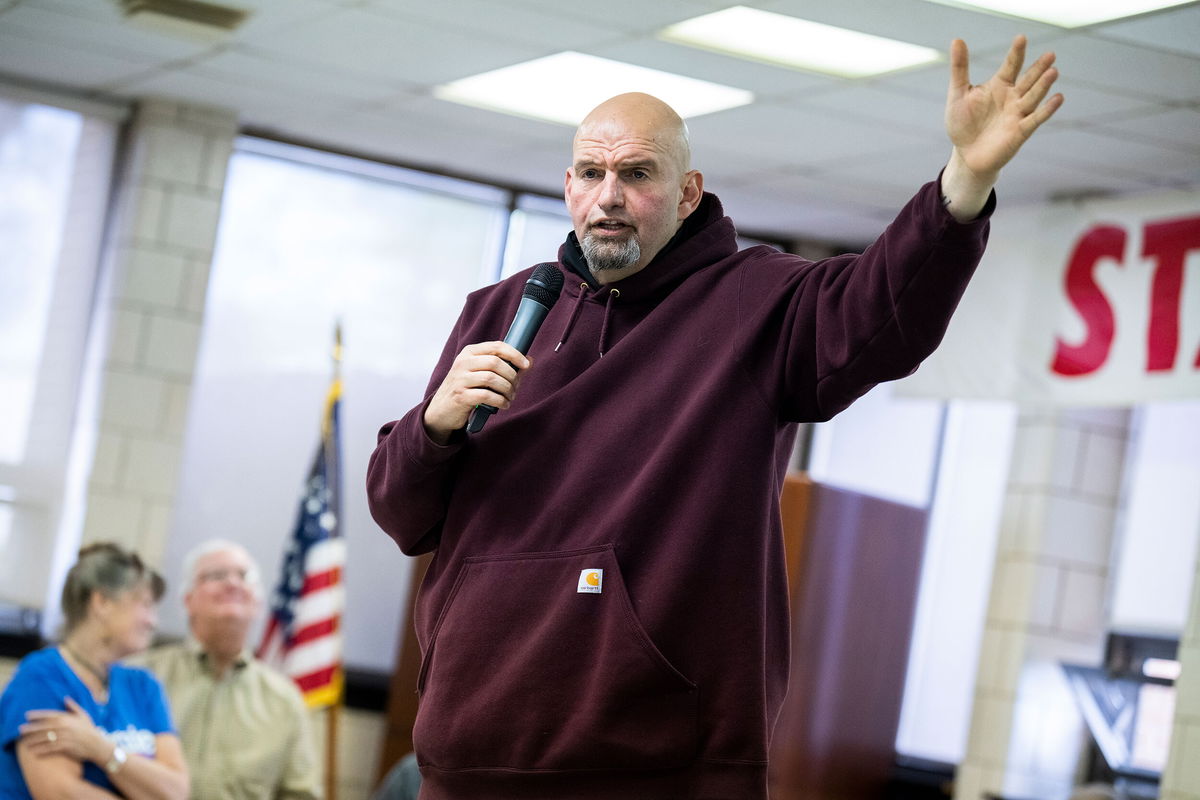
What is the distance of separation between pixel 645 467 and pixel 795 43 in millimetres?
3001

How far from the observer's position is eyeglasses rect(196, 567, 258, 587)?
5.07 metres

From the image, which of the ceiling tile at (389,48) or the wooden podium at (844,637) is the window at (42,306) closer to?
the ceiling tile at (389,48)

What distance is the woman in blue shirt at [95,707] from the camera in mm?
3422

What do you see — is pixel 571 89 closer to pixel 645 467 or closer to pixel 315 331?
pixel 315 331

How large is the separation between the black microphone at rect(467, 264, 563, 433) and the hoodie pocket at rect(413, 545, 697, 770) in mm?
204

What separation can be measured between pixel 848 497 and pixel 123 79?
3133mm

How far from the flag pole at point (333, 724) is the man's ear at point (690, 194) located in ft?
13.6

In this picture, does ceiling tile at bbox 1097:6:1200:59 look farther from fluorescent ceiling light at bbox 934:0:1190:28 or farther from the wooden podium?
the wooden podium

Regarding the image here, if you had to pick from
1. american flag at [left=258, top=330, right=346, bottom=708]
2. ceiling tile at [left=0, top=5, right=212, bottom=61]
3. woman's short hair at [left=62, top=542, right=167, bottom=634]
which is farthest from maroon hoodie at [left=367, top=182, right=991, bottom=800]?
american flag at [left=258, top=330, right=346, bottom=708]

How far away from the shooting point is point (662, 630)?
61.1 inches

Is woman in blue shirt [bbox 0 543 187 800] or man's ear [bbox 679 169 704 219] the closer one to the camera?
man's ear [bbox 679 169 704 219]

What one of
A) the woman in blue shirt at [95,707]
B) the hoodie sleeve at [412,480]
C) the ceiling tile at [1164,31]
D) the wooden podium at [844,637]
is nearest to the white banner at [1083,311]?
the wooden podium at [844,637]

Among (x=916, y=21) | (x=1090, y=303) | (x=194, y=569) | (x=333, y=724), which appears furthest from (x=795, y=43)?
(x=333, y=724)

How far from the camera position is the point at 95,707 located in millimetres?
3617
